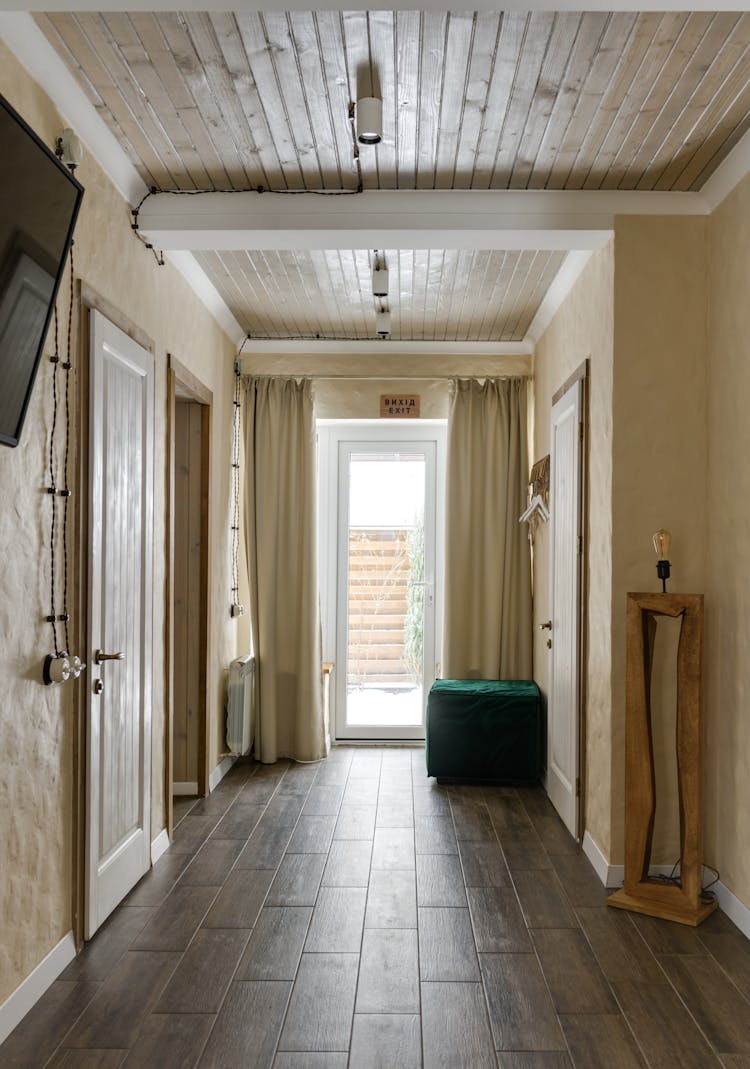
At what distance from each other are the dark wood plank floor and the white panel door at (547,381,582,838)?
36 cm

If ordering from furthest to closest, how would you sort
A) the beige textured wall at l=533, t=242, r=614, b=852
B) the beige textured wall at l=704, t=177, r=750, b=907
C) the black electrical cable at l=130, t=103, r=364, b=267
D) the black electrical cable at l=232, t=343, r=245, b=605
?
the black electrical cable at l=232, t=343, r=245, b=605, the beige textured wall at l=533, t=242, r=614, b=852, the black electrical cable at l=130, t=103, r=364, b=267, the beige textured wall at l=704, t=177, r=750, b=907

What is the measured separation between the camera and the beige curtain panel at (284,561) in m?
5.55

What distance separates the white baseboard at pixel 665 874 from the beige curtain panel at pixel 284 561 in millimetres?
2228

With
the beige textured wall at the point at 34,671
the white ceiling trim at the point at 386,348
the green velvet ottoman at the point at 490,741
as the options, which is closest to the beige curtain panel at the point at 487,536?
the white ceiling trim at the point at 386,348

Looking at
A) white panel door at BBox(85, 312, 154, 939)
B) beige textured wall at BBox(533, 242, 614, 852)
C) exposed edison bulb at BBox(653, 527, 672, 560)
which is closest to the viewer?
white panel door at BBox(85, 312, 154, 939)

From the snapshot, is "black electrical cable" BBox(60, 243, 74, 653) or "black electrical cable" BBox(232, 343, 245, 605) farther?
"black electrical cable" BBox(232, 343, 245, 605)

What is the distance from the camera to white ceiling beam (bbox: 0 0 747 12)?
207 cm

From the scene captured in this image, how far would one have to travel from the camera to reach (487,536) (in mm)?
5605

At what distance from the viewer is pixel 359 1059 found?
2.24 m

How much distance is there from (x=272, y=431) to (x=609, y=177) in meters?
2.92

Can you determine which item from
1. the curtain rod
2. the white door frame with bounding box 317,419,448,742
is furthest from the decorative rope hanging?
the white door frame with bounding box 317,419,448,742

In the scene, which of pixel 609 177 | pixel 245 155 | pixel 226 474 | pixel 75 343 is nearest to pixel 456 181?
pixel 609 177

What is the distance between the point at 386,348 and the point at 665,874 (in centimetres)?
368

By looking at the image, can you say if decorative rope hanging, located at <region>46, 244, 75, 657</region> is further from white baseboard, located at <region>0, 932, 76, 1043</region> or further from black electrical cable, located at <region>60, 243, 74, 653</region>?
white baseboard, located at <region>0, 932, 76, 1043</region>
